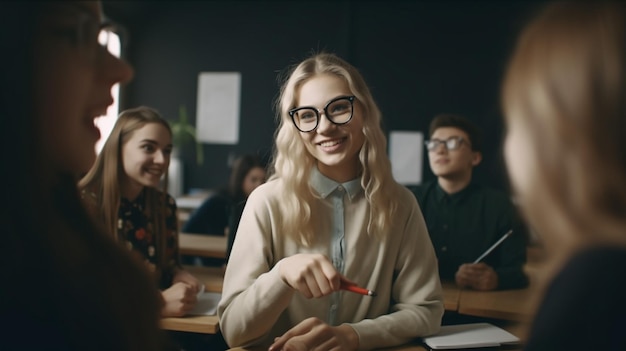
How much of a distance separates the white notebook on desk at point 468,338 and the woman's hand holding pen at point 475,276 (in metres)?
0.53

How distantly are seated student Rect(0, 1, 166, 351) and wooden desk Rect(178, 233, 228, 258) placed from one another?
2.02 m

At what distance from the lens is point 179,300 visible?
5.60 ft

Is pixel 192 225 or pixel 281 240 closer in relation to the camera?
pixel 281 240

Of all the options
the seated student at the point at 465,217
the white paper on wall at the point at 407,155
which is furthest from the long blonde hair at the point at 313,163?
the white paper on wall at the point at 407,155

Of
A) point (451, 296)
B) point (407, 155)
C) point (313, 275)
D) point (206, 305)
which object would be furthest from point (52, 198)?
point (407, 155)

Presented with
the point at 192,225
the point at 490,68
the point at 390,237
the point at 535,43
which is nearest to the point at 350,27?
the point at 490,68

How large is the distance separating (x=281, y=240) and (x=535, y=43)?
858 millimetres

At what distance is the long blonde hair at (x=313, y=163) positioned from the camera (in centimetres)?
130

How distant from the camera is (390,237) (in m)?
1.33

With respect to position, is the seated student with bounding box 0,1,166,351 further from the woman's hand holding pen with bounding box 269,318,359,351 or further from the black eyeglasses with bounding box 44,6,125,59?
the woman's hand holding pen with bounding box 269,318,359,351

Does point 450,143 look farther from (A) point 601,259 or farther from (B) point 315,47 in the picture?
(B) point 315,47

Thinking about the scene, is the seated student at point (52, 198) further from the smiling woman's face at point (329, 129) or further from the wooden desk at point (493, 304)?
the wooden desk at point (493, 304)

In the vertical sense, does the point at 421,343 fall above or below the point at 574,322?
below

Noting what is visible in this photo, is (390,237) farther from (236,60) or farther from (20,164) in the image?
(236,60)
